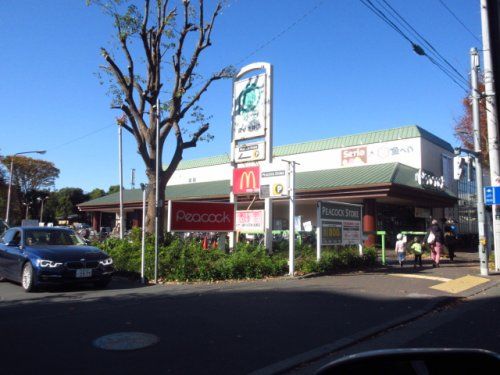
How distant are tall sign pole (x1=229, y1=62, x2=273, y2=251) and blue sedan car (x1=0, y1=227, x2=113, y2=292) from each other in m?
5.63

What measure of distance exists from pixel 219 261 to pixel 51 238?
438cm

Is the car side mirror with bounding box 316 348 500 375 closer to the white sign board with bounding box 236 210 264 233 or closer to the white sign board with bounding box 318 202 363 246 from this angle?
the white sign board with bounding box 318 202 363 246

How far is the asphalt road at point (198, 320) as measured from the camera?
566 centimetres

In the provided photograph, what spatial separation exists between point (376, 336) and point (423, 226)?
27.4m

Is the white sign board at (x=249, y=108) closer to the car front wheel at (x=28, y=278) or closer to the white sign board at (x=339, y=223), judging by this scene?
the white sign board at (x=339, y=223)

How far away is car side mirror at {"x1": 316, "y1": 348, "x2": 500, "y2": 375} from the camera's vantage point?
179cm

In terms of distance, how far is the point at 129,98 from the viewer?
18.2m

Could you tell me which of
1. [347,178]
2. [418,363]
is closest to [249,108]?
[347,178]

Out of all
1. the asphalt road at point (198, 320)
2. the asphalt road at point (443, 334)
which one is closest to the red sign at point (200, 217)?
the asphalt road at point (198, 320)

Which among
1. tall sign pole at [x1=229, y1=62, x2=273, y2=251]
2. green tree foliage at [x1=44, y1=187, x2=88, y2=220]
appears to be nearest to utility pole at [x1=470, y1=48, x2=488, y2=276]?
tall sign pole at [x1=229, y1=62, x2=273, y2=251]

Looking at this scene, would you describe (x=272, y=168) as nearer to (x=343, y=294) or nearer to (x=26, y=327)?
(x=343, y=294)

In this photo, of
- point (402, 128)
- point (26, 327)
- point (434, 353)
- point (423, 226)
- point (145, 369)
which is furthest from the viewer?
point (423, 226)

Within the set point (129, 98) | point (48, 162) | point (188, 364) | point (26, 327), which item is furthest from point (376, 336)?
point (48, 162)

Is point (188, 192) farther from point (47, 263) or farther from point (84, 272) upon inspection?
point (47, 263)
